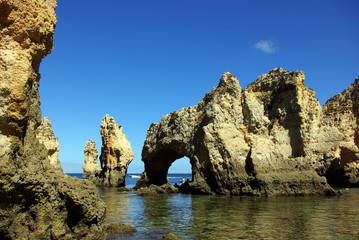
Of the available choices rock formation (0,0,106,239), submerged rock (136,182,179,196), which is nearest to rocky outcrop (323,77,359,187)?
submerged rock (136,182,179,196)

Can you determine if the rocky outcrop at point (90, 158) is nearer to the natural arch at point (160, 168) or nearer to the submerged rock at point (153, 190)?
the natural arch at point (160, 168)

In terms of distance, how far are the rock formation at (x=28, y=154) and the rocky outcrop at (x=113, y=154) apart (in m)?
38.7

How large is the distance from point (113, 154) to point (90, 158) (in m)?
12.7

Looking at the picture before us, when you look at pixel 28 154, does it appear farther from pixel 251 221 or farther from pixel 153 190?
pixel 153 190

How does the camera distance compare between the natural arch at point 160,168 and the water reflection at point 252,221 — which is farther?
the natural arch at point 160,168

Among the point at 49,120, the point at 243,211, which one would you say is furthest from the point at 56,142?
the point at 243,211

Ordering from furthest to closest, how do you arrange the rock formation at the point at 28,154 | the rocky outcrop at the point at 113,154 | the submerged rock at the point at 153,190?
1. the rocky outcrop at the point at 113,154
2. the submerged rock at the point at 153,190
3. the rock formation at the point at 28,154

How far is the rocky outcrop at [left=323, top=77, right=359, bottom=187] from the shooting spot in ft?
110

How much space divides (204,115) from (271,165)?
261 inches

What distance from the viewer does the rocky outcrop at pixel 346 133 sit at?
110ft

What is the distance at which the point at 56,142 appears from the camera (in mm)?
32469

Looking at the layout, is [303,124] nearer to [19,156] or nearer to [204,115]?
[204,115]

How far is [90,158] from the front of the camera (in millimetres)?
57062

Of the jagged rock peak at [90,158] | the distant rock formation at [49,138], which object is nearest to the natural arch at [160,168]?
the distant rock formation at [49,138]
